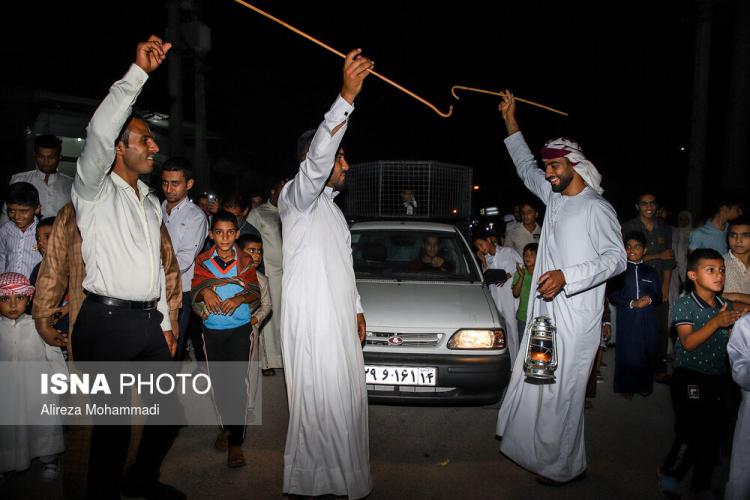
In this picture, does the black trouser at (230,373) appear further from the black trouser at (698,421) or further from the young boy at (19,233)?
the black trouser at (698,421)

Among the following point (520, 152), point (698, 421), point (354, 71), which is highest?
point (354, 71)

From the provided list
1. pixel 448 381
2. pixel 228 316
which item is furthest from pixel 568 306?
pixel 228 316

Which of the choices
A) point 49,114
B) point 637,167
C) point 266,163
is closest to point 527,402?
point 49,114

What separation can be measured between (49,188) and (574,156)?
15.3 ft

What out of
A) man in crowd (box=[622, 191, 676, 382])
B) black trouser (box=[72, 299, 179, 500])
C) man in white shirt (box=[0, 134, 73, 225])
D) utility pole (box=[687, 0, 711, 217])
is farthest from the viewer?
utility pole (box=[687, 0, 711, 217])

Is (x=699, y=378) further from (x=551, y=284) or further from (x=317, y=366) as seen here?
(x=317, y=366)

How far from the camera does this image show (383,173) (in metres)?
8.91

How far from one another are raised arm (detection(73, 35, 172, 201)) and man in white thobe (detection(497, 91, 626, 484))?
248 cm

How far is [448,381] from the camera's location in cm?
431

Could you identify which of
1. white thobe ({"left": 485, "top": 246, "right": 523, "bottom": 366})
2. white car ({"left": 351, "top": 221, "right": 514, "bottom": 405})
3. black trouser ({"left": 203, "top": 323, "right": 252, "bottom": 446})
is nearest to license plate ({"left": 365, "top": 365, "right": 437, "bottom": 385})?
white car ({"left": 351, "top": 221, "right": 514, "bottom": 405})

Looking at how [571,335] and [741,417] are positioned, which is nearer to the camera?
[741,417]

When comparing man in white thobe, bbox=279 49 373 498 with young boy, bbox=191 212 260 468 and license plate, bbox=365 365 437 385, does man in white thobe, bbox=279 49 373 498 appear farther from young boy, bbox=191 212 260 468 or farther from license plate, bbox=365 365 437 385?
license plate, bbox=365 365 437 385

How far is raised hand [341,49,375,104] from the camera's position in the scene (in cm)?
286

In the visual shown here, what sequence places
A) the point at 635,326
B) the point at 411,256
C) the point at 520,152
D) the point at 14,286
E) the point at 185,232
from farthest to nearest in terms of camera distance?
the point at 411,256, the point at 635,326, the point at 185,232, the point at 520,152, the point at 14,286
